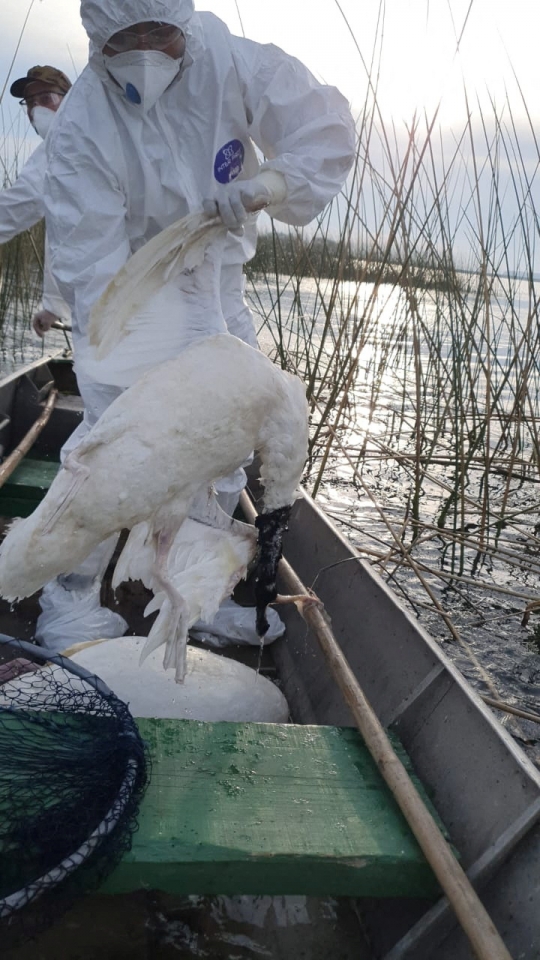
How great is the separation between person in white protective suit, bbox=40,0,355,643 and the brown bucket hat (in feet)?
8.64

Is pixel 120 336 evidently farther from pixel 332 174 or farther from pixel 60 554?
pixel 332 174

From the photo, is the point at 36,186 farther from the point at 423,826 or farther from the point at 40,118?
the point at 423,826

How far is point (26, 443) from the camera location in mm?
4227

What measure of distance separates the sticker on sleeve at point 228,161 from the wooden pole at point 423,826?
5.67 ft

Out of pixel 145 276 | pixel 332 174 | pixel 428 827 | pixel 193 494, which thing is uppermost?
pixel 332 174

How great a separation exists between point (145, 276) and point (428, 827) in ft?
5.16

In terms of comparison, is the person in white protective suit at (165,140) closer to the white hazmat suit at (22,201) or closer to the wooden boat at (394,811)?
the wooden boat at (394,811)

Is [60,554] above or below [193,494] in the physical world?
below

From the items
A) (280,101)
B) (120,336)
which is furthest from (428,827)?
(280,101)

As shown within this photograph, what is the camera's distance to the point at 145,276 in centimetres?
207

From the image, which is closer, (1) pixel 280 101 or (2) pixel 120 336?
(2) pixel 120 336

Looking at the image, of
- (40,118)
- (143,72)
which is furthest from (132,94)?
(40,118)

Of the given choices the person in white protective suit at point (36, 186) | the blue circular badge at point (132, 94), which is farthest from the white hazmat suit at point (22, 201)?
the blue circular badge at point (132, 94)

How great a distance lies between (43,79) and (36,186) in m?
1.04
